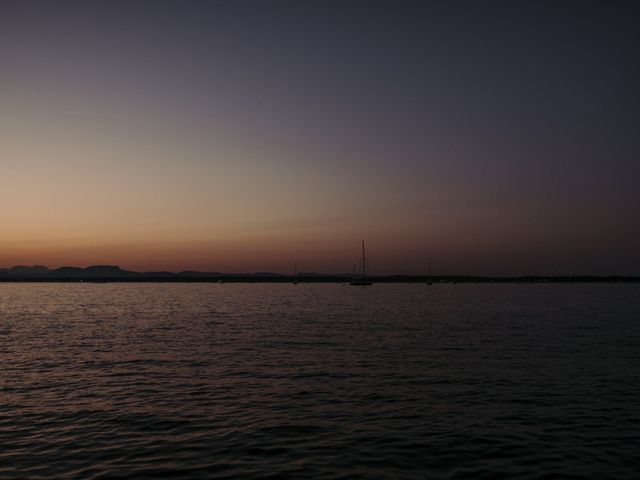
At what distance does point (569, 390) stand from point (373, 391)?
433 inches

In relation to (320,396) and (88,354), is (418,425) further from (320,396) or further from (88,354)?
(88,354)

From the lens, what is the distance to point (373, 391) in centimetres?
2955

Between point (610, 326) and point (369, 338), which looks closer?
point (369, 338)

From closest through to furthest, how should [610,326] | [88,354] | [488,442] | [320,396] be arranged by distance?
[488,442], [320,396], [88,354], [610,326]

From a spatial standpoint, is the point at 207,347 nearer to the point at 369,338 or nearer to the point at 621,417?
the point at 369,338

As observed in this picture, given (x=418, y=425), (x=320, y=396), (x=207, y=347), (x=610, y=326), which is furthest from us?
(x=610, y=326)

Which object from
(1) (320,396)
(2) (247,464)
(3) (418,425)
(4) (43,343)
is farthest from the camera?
(4) (43,343)

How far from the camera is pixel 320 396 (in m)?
28.5

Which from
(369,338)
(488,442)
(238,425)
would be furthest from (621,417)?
(369,338)

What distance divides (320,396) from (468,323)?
168ft

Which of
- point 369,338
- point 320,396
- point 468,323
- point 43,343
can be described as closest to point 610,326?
point 468,323

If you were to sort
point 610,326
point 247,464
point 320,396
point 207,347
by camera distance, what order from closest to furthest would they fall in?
point 247,464, point 320,396, point 207,347, point 610,326

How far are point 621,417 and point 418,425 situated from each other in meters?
9.52

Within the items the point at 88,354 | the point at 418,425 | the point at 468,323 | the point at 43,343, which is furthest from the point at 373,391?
the point at 468,323
